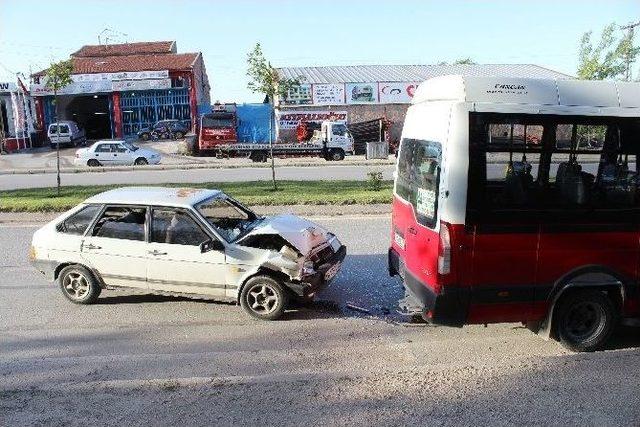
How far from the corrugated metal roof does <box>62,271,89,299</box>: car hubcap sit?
31.7 m

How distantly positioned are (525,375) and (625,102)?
2744 mm

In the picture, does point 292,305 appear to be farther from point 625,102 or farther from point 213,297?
point 625,102

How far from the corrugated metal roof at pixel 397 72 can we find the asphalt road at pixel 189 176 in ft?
50.2

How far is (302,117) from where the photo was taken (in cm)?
3641

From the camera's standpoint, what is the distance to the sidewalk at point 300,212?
12641 millimetres

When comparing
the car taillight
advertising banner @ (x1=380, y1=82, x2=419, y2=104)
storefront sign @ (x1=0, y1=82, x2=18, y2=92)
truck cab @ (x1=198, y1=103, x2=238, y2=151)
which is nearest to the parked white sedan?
truck cab @ (x1=198, y1=103, x2=238, y2=151)

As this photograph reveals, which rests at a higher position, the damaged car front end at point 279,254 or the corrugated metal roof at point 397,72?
the corrugated metal roof at point 397,72

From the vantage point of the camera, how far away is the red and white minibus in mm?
5016

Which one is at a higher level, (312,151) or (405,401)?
(312,151)

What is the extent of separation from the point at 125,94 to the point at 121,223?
1474 inches

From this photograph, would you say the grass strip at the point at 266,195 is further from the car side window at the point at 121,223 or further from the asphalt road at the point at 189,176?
the car side window at the point at 121,223

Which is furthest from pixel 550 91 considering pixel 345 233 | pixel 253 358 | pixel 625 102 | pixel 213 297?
pixel 345 233

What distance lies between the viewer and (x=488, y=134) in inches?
198

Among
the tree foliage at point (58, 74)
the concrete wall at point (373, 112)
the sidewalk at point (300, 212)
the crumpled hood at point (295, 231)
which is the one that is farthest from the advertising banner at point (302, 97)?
the crumpled hood at point (295, 231)
